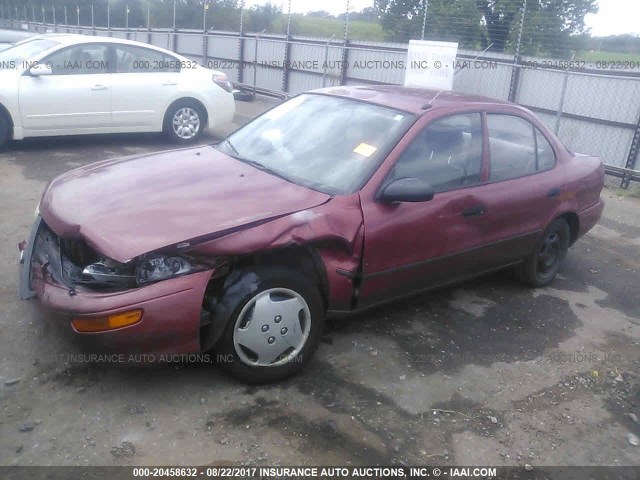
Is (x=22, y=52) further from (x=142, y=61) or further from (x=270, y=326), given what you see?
(x=270, y=326)

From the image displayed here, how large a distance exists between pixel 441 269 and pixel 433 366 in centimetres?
68

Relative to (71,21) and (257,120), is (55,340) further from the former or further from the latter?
(71,21)

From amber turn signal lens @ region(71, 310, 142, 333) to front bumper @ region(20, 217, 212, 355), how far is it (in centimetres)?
2

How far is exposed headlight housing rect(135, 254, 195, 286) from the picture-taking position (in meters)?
2.91

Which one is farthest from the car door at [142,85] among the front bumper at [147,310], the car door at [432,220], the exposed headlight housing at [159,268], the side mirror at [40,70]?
the exposed headlight housing at [159,268]

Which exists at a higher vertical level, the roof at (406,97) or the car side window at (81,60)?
the roof at (406,97)

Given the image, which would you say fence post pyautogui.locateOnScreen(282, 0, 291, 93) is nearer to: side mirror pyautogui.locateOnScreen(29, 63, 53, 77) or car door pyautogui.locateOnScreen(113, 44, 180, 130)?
car door pyautogui.locateOnScreen(113, 44, 180, 130)

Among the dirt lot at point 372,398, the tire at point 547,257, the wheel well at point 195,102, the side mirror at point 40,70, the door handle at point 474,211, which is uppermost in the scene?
the side mirror at point 40,70

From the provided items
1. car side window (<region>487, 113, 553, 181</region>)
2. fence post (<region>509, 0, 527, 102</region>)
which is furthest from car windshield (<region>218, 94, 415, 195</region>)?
fence post (<region>509, 0, 527, 102</region>)

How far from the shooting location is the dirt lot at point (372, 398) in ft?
9.33

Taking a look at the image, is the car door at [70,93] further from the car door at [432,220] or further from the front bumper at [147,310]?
the car door at [432,220]

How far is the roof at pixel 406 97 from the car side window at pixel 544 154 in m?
0.43

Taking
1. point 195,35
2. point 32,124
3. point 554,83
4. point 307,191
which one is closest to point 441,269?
point 307,191

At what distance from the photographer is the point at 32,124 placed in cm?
775
